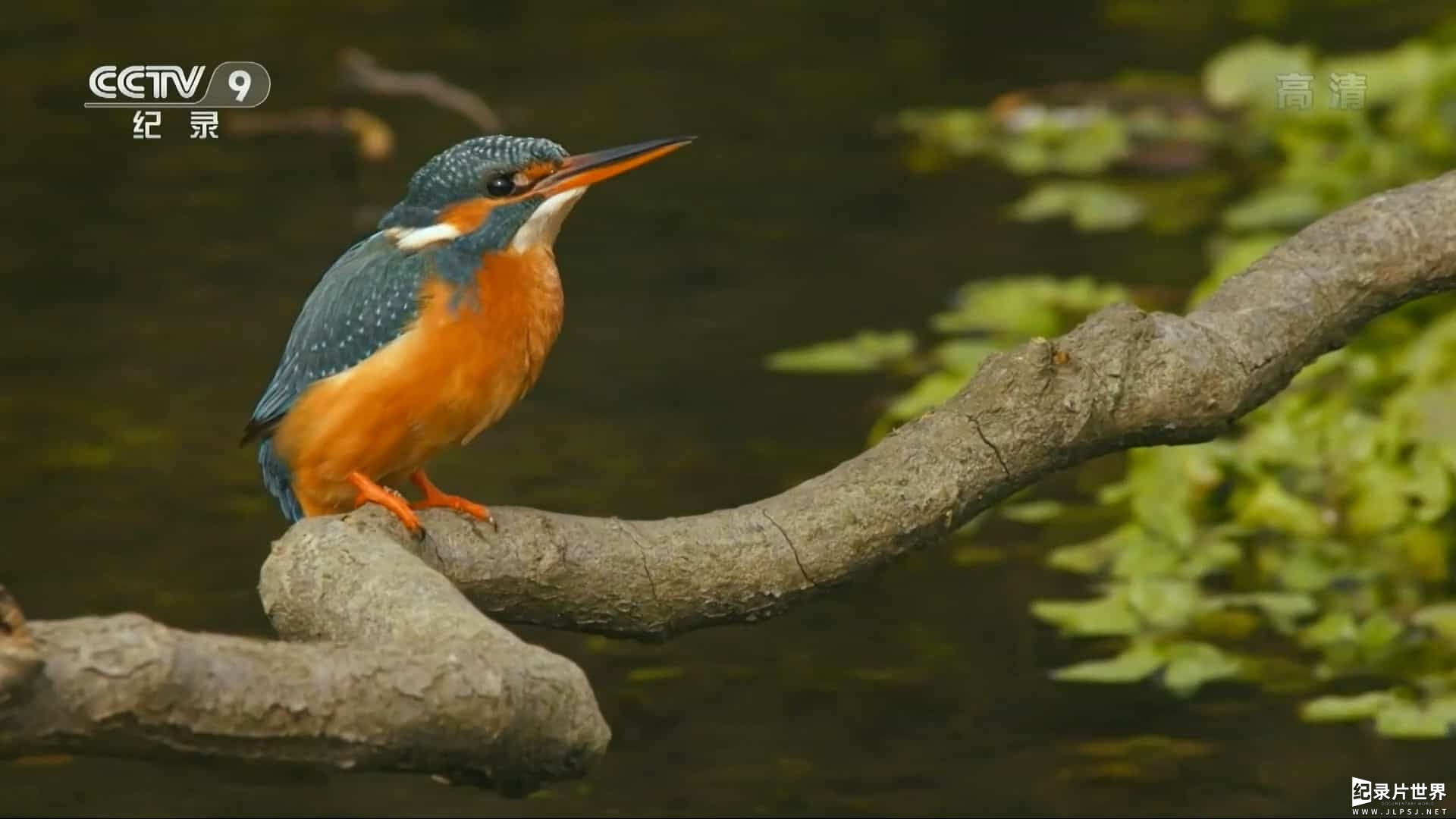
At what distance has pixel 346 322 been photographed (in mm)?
2949

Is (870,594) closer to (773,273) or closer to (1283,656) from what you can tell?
(1283,656)

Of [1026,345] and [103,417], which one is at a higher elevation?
[103,417]

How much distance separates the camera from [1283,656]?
4.76 metres

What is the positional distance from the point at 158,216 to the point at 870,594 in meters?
3.17

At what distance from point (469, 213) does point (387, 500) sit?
16.1 inches

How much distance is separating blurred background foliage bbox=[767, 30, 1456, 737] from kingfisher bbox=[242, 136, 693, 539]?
76.1 inches

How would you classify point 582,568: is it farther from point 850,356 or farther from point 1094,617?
point 850,356

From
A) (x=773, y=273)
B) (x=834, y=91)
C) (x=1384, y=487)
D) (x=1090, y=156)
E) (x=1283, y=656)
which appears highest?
(x=834, y=91)

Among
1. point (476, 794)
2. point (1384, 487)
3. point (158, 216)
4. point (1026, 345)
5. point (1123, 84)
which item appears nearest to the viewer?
point (1026, 345)

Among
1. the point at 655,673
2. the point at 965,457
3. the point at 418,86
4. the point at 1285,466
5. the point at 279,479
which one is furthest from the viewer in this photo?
the point at 418,86

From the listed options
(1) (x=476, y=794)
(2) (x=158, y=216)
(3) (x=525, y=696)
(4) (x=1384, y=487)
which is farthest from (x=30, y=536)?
(3) (x=525, y=696)

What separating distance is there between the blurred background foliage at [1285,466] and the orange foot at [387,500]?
208 cm

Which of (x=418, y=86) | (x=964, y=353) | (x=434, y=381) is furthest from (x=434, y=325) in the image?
(x=418, y=86)

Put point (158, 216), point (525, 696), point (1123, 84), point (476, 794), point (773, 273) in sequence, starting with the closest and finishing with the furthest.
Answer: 1. point (525, 696)
2. point (476, 794)
3. point (773, 273)
4. point (158, 216)
5. point (1123, 84)
